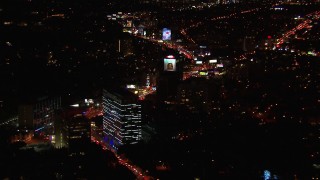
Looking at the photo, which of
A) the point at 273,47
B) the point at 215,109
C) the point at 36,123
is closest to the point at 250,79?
the point at 215,109

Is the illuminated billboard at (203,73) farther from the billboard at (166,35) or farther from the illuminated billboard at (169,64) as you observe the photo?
the billboard at (166,35)

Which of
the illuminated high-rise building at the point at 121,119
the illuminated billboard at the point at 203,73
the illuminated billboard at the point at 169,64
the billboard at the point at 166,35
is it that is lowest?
the illuminated high-rise building at the point at 121,119

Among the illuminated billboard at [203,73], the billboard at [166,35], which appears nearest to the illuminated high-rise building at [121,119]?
the illuminated billboard at [203,73]

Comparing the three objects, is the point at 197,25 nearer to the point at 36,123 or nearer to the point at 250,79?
the point at 250,79

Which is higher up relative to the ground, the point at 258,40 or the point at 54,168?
the point at 258,40

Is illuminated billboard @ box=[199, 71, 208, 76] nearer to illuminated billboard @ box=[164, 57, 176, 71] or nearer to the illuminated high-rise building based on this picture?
illuminated billboard @ box=[164, 57, 176, 71]

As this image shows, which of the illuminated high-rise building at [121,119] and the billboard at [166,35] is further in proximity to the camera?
the billboard at [166,35]

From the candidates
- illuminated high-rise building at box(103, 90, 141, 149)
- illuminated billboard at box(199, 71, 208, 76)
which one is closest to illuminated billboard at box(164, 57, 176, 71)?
illuminated billboard at box(199, 71, 208, 76)
